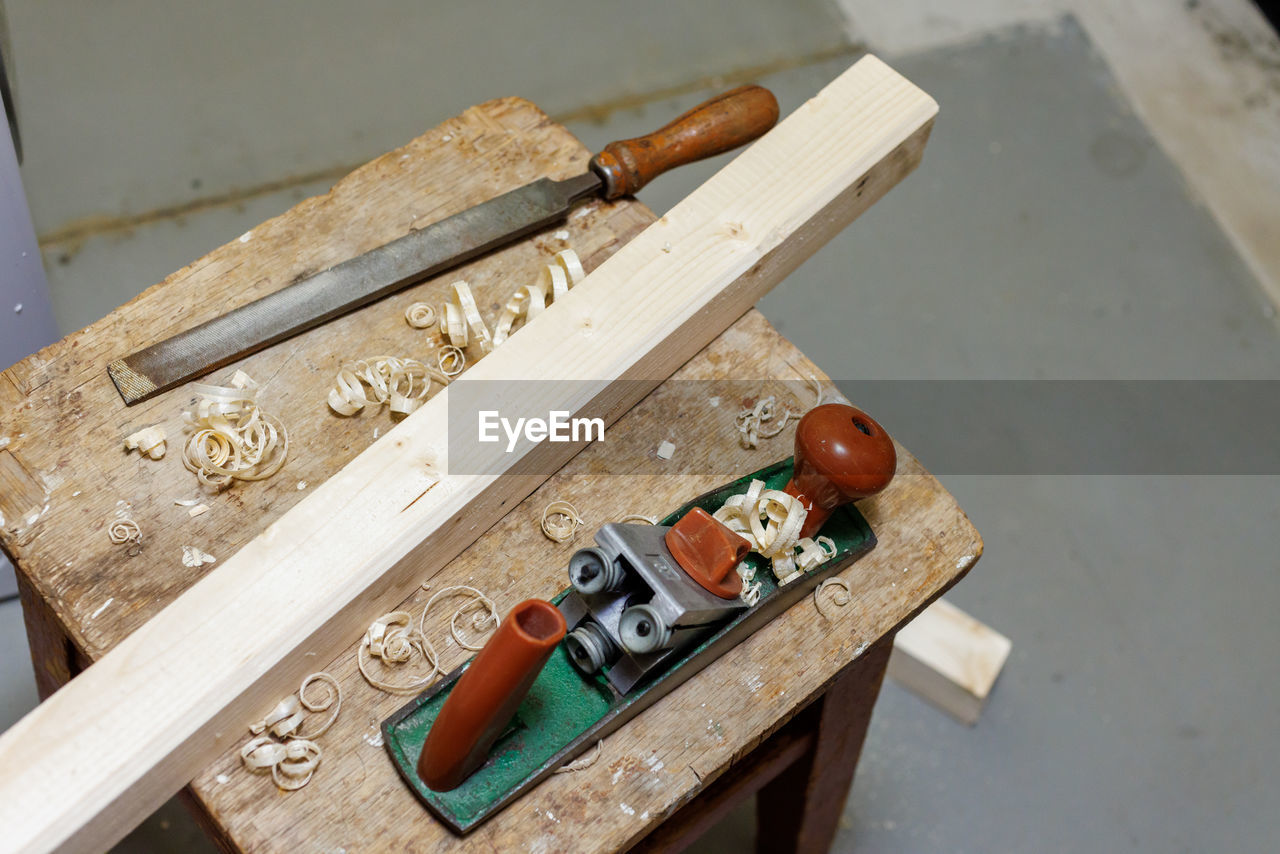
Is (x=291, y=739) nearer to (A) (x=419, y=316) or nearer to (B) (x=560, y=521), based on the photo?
(B) (x=560, y=521)

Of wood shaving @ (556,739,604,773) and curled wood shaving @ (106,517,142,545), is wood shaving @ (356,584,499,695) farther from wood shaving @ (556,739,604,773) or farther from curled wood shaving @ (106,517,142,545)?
curled wood shaving @ (106,517,142,545)

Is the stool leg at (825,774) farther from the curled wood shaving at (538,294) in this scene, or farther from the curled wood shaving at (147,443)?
the curled wood shaving at (147,443)

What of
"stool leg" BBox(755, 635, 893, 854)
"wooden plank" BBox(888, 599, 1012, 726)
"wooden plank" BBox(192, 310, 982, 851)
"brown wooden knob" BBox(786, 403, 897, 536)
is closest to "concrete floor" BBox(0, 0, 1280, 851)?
"wooden plank" BBox(888, 599, 1012, 726)

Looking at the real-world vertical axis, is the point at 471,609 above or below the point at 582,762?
above

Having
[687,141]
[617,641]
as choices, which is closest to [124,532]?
[617,641]

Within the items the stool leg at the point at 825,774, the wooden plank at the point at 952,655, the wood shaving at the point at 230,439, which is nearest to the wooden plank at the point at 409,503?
the wood shaving at the point at 230,439

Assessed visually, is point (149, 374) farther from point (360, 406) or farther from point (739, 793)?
point (739, 793)

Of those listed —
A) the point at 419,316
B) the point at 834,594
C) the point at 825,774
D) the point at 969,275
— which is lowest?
the point at 825,774

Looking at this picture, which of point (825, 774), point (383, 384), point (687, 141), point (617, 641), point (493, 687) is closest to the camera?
point (493, 687)

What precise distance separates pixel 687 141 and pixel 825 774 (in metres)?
0.88

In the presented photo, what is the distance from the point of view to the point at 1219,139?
2.79 m

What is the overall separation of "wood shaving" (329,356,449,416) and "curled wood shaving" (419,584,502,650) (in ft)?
0.72

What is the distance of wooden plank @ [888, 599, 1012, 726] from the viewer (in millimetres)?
2053

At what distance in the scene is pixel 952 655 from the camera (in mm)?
2068
